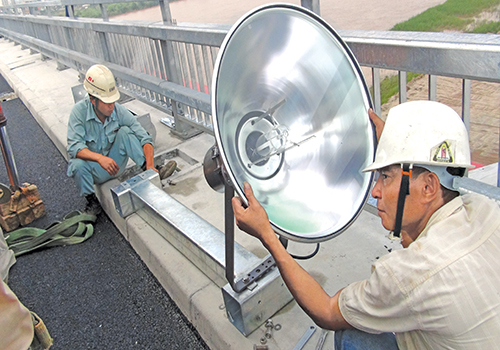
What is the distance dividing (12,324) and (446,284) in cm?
140

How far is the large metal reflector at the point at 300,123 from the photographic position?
152 centimetres

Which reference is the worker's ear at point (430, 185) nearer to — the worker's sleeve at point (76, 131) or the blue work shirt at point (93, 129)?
the blue work shirt at point (93, 129)

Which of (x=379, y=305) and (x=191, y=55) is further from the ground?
(x=191, y=55)

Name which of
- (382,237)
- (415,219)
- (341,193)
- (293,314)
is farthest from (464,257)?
(382,237)

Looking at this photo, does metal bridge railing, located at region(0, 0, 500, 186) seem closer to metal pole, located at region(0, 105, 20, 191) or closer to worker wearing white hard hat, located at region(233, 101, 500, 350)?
worker wearing white hard hat, located at region(233, 101, 500, 350)

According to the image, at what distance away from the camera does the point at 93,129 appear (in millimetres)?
3586

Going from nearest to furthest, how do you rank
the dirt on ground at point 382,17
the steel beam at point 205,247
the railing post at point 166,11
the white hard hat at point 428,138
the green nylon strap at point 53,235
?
the white hard hat at point 428,138 → the steel beam at point 205,247 → the dirt on ground at point 382,17 → the green nylon strap at point 53,235 → the railing post at point 166,11

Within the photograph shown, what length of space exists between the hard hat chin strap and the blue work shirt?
2.77 metres

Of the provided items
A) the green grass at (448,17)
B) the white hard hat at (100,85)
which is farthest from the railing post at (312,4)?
the white hard hat at (100,85)

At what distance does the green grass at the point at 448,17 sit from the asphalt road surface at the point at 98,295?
2.56m

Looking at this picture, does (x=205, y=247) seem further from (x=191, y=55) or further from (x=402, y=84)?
(x=191, y=55)

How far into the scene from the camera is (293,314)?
2154 mm

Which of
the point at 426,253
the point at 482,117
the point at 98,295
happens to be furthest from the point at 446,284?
the point at 482,117

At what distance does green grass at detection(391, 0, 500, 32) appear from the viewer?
2896 millimetres
